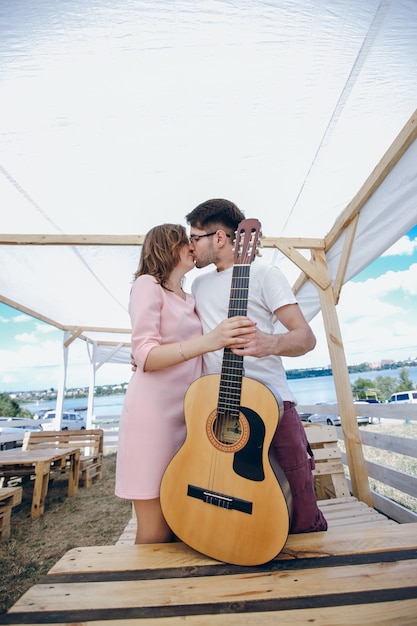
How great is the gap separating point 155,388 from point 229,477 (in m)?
0.43

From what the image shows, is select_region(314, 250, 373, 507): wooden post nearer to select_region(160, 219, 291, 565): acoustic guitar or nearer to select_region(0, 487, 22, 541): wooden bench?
select_region(160, 219, 291, 565): acoustic guitar

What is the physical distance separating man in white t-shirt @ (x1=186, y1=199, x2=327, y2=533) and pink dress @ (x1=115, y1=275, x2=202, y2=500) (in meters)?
0.25

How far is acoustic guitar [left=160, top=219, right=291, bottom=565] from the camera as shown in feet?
3.15

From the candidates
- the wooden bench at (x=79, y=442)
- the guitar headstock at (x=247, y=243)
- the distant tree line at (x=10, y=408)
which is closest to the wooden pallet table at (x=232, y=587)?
the guitar headstock at (x=247, y=243)

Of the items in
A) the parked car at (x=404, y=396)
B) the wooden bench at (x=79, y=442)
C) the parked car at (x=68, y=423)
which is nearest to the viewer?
the wooden bench at (x=79, y=442)

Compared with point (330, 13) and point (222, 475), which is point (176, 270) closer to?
point (222, 475)

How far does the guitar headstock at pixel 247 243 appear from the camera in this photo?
1349 mm

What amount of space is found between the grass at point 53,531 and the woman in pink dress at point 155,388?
202cm

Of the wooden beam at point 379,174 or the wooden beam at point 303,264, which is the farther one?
the wooden beam at point 303,264

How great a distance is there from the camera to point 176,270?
57.6 inches

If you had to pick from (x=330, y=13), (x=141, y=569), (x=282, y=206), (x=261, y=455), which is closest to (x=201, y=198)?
(x=282, y=206)

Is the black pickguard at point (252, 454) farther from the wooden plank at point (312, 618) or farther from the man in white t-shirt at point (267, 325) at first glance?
the wooden plank at point (312, 618)

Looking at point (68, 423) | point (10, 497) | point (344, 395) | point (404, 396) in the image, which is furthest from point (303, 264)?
point (404, 396)

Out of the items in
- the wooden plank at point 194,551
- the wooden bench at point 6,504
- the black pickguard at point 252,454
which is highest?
the black pickguard at point 252,454
